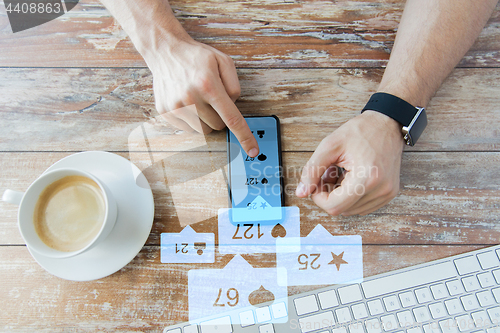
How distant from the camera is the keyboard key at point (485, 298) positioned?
0.50 meters

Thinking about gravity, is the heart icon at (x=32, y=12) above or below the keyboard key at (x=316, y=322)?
above

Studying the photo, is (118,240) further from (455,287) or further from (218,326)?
(455,287)

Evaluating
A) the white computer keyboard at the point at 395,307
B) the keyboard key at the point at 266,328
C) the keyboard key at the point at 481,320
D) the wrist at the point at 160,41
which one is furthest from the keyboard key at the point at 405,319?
the wrist at the point at 160,41

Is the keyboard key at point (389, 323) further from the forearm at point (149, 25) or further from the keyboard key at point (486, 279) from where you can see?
the forearm at point (149, 25)

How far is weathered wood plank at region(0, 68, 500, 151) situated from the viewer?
0.60 metres

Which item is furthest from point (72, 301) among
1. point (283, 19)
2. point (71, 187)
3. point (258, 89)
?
point (283, 19)

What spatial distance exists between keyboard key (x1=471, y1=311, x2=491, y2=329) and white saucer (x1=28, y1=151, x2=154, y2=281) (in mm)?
586

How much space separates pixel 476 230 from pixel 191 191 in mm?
566

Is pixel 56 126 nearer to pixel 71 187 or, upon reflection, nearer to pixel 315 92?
pixel 71 187

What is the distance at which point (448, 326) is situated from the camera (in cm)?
49

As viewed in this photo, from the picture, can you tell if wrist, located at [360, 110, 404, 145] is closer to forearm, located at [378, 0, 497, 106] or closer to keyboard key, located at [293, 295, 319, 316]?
forearm, located at [378, 0, 497, 106]

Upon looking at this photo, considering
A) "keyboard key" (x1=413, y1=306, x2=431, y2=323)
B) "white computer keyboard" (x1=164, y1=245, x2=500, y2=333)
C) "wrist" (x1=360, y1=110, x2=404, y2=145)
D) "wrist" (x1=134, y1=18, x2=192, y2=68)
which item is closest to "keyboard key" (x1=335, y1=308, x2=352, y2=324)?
"white computer keyboard" (x1=164, y1=245, x2=500, y2=333)

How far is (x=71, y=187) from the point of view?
1.65 ft

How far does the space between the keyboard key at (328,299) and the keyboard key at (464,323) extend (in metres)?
0.20
